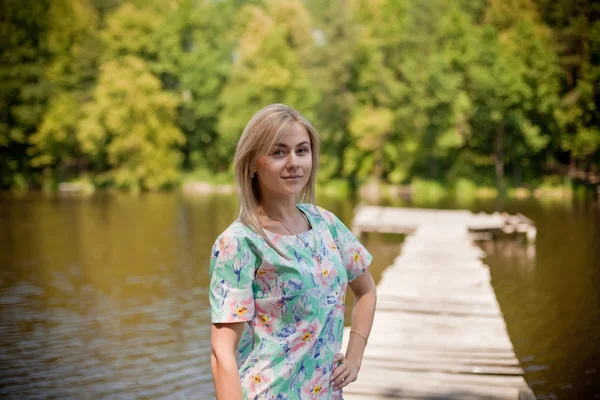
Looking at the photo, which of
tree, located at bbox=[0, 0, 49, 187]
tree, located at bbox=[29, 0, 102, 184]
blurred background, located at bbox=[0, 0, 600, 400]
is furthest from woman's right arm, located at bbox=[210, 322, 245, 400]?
tree, located at bbox=[0, 0, 49, 187]

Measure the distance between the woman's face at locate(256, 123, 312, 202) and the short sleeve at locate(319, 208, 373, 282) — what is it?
0.70ft

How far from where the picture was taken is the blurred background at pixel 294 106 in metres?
28.2

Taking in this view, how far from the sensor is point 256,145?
2.37m

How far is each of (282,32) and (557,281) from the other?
108 feet

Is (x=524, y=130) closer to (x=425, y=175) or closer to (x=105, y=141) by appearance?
(x=425, y=175)

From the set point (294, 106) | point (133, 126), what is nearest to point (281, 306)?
point (294, 106)

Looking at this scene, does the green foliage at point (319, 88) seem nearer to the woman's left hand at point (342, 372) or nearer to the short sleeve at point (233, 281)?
the woman's left hand at point (342, 372)

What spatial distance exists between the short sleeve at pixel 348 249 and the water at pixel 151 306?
4.87 meters

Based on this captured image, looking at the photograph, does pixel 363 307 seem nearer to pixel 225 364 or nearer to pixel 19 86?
pixel 225 364

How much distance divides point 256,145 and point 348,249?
1.57 ft

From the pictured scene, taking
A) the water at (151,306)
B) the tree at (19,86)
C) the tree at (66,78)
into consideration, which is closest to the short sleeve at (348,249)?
the water at (151,306)

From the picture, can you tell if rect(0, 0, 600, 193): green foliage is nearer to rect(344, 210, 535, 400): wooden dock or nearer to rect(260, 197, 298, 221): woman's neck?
rect(344, 210, 535, 400): wooden dock

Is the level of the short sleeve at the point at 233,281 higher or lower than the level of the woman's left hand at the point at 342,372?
higher

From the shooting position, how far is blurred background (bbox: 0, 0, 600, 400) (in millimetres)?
28234
